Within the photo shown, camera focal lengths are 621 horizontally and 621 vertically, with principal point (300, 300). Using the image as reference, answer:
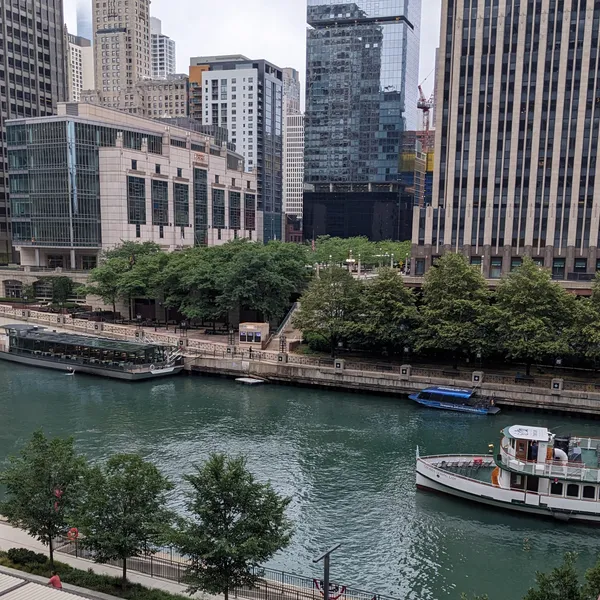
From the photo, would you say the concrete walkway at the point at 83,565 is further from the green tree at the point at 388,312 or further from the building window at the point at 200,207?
the building window at the point at 200,207

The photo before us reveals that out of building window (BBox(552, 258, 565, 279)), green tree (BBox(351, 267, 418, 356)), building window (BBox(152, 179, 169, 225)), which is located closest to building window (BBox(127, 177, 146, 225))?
building window (BBox(152, 179, 169, 225))

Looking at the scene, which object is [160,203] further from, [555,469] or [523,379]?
[555,469]

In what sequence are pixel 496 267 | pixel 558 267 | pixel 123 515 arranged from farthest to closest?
pixel 496 267 < pixel 558 267 < pixel 123 515

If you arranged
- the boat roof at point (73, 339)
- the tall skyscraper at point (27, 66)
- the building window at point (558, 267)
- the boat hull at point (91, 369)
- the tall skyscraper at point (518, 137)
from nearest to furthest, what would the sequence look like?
the boat hull at point (91, 369)
the boat roof at point (73, 339)
the tall skyscraper at point (518, 137)
the building window at point (558, 267)
the tall skyscraper at point (27, 66)

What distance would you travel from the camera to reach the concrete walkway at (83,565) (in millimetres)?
24281

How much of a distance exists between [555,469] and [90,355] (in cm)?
5505

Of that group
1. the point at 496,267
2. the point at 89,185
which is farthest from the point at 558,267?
the point at 89,185

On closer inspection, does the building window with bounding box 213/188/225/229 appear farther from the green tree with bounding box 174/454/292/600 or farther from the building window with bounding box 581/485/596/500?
the green tree with bounding box 174/454/292/600

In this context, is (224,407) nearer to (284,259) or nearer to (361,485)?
(361,485)

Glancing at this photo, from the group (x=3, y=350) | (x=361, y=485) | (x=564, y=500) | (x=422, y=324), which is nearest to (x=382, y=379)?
(x=422, y=324)

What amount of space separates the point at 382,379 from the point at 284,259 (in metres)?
30.8

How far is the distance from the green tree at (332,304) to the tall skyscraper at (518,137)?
35404 mm

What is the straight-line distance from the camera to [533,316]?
2392 inches

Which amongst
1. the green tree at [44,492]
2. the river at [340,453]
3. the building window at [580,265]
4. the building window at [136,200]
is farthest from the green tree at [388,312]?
the building window at [136,200]
